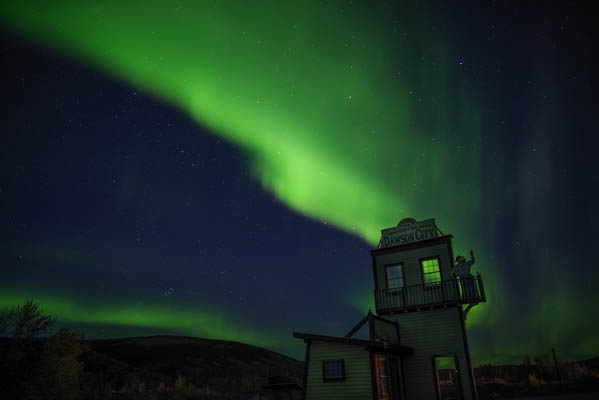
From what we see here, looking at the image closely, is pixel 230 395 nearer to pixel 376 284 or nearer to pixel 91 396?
pixel 91 396

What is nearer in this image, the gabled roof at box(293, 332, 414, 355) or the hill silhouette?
the gabled roof at box(293, 332, 414, 355)

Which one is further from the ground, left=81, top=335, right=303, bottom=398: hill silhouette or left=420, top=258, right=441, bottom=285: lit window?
left=420, top=258, right=441, bottom=285: lit window

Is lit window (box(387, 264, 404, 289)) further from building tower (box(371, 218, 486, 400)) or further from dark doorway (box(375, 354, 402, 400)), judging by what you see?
dark doorway (box(375, 354, 402, 400))

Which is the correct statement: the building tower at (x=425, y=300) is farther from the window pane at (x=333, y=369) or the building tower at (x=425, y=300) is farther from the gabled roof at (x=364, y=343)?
the window pane at (x=333, y=369)

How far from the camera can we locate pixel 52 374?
1438 inches

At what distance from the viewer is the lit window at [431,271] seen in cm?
1919

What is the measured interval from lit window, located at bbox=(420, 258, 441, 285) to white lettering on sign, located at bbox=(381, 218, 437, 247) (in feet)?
4.11

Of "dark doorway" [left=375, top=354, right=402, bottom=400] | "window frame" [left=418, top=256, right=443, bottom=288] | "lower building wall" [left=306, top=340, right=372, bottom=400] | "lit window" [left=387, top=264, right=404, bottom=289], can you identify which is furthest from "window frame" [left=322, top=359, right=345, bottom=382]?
"window frame" [left=418, top=256, right=443, bottom=288]

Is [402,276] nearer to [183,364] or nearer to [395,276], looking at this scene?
[395,276]

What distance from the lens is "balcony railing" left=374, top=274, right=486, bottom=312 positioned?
1773 centimetres

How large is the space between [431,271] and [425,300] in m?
1.59

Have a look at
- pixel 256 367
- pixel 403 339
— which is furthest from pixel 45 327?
pixel 256 367

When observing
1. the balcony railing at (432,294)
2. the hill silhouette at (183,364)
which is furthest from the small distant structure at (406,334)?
the hill silhouette at (183,364)

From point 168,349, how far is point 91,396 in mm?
58622
